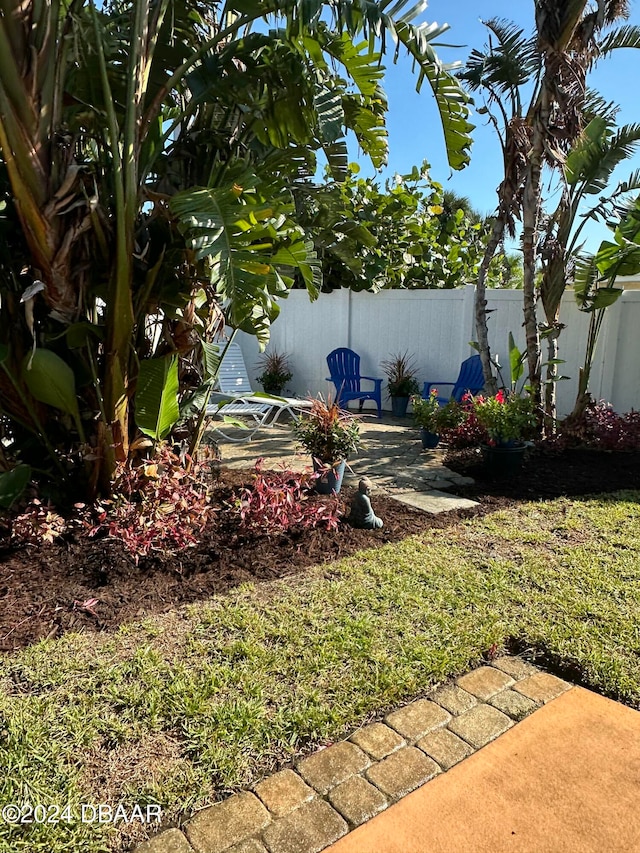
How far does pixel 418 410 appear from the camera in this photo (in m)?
6.91

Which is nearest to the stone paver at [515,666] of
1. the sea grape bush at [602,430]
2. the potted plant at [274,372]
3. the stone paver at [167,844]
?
the stone paver at [167,844]

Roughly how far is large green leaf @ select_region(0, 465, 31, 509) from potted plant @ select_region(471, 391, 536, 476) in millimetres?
3998

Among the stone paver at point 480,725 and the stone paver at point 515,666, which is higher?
the stone paver at point 480,725

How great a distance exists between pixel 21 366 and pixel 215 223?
5.04 ft

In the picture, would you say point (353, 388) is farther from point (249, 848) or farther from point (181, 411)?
point (249, 848)

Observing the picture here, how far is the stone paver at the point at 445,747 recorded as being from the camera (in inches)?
84.3

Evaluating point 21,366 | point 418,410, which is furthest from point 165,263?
point 418,410

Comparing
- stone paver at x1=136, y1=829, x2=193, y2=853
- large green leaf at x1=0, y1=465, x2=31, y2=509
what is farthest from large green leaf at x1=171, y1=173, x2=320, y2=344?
stone paver at x1=136, y1=829, x2=193, y2=853

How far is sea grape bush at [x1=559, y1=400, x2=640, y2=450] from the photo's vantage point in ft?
21.9

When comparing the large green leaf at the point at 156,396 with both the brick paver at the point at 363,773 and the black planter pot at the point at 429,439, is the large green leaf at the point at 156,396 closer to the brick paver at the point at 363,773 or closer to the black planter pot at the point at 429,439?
the brick paver at the point at 363,773

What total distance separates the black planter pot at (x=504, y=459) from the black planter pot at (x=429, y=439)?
3.94ft

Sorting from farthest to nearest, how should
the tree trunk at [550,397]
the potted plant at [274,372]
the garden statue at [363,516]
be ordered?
the potted plant at [274,372] < the tree trunk at [550,397] < the garden statue at [363,516]

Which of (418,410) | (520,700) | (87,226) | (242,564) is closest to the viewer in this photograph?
(520,700)

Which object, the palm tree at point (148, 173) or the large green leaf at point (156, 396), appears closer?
the palm tree at point (148, 173)
